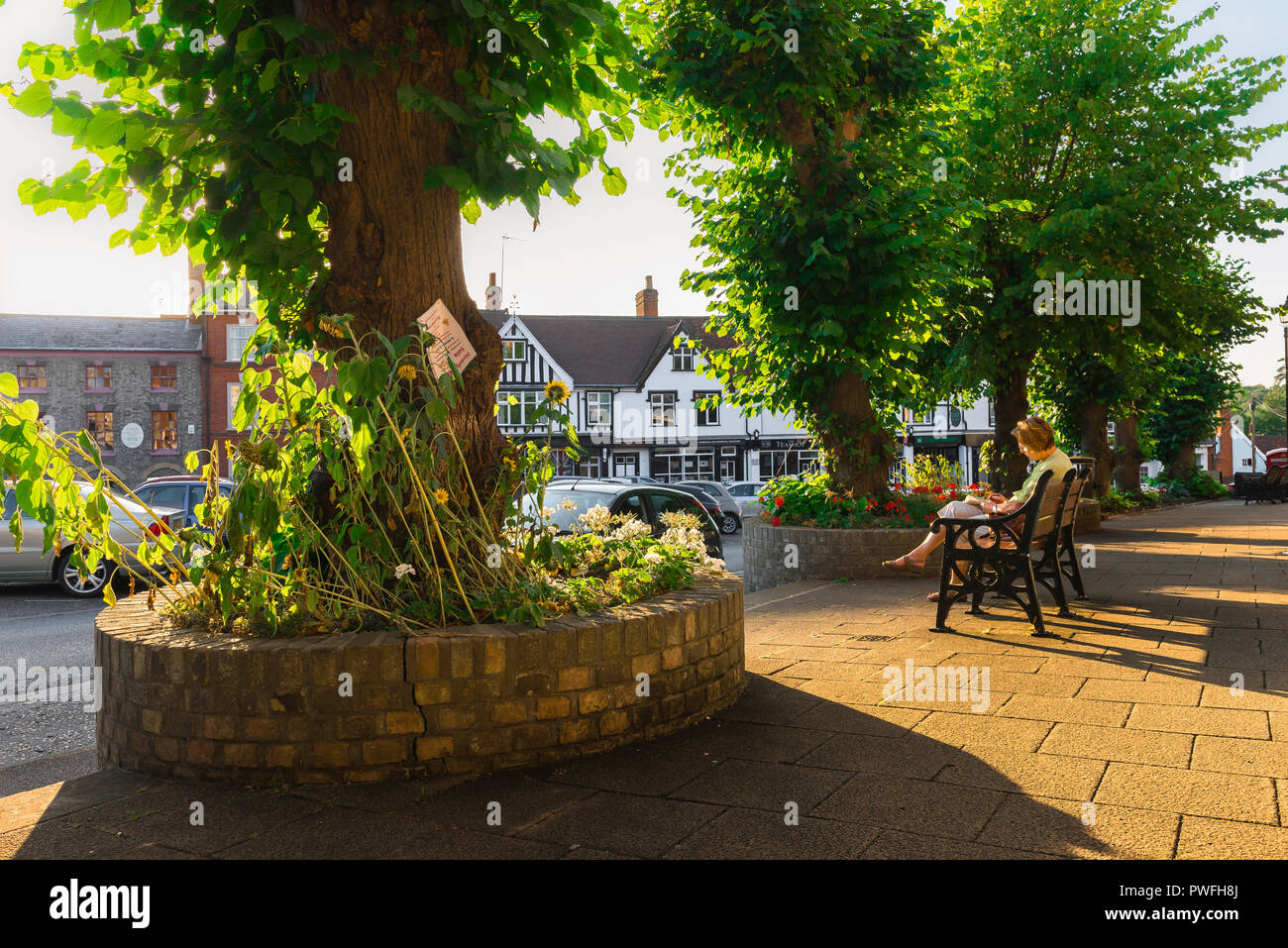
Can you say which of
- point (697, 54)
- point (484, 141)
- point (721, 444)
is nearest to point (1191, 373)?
point (721, 444)

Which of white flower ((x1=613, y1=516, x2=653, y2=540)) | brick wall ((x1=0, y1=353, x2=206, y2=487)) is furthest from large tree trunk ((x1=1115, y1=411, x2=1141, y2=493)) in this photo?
brick wall ((x1=0, y1=353, x2=206, y2=487))

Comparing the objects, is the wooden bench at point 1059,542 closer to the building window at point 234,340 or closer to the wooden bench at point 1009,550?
the wooden bench at point 1009,550

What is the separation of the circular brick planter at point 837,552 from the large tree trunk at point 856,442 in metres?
1.22

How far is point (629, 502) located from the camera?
11586 millimetres

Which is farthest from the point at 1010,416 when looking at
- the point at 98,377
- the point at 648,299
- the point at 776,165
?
the point at 98,377

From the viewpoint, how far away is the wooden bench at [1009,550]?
6898 mm

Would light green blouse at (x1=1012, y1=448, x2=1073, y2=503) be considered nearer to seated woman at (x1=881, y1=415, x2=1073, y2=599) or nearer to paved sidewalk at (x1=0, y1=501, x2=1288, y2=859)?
seated woman at (x1=881, y1=415, x2=1073, y2=599)

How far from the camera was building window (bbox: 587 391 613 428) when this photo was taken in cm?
5031

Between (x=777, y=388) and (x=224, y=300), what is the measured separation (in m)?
8.17

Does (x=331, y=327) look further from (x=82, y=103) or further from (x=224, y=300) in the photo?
(x=224, y=300)

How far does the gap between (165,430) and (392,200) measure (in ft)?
154

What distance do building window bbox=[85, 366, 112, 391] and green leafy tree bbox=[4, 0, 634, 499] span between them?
46.5 meters

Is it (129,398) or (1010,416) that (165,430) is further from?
(1010,416)
